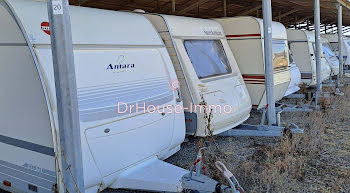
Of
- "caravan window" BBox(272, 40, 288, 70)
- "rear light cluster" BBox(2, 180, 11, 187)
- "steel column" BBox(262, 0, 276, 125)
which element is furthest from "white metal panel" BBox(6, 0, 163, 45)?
"caravan window" BBox(272, 40, 288, 70)

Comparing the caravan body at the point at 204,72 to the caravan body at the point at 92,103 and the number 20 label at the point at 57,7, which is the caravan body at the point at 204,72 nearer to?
the caravan body at the point at 92,103

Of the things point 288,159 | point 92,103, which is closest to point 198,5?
point 288,159

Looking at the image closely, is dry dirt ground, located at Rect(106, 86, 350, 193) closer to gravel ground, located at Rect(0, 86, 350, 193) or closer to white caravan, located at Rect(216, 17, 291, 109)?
gravel ground, located at Rect(0, 86, 350, 193)

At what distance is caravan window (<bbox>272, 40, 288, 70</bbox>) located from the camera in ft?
24.1

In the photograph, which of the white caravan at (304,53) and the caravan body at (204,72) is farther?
the white caravan at (304,53)

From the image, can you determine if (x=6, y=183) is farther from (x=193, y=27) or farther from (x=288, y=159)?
(x=193, y=27)

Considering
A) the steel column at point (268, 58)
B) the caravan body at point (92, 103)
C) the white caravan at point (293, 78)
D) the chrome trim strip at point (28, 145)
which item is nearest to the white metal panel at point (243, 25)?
the steel column at point (268, 58)

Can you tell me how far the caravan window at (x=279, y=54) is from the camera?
735 cm

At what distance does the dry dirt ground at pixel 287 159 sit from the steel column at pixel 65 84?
2002mm

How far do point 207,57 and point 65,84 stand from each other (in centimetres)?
363

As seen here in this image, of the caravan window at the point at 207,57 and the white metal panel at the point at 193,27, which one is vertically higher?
the white metal panel at the point at 193,27

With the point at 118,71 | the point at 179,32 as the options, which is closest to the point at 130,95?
the point at 118,71

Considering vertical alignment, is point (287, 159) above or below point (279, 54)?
below

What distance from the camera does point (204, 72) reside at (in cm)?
547
